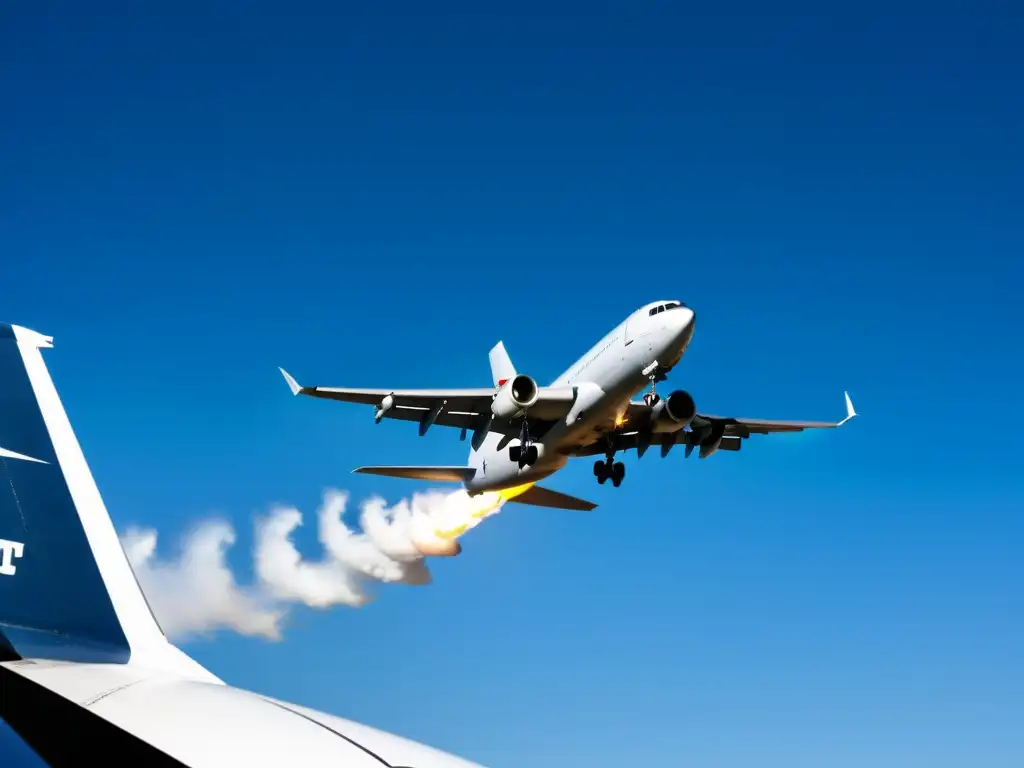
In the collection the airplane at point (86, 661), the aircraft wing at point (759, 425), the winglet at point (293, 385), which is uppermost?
the aircraft wing at point (759, 425)

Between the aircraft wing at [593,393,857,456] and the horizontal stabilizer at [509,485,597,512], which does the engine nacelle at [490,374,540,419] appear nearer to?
the aircraft wing at [593,393,857,456]

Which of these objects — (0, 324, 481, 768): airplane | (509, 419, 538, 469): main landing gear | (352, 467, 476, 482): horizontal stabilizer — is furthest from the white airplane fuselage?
(0, 324, 481, 768): airplane

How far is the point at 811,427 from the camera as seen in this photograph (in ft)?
145

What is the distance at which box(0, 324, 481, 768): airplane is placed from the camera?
18.5 feet

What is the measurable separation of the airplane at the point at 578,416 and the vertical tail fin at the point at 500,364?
775 cm

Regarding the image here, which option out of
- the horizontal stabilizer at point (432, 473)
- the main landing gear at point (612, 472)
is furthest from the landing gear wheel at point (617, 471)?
the horizontal stabilizer at point (432, 473)

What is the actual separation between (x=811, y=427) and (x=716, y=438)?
250 inches

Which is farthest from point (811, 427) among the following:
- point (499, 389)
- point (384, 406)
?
point (384, 406)

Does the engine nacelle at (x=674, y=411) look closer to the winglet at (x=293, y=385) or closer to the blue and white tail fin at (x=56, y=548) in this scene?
the winglet at (x=293, y=385)

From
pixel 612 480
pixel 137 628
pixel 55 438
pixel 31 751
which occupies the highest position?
pixel 612 480

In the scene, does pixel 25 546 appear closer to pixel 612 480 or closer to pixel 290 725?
pixel 290 725

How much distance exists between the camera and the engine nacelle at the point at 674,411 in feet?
122

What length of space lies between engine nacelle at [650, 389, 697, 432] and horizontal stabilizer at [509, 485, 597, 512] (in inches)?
333

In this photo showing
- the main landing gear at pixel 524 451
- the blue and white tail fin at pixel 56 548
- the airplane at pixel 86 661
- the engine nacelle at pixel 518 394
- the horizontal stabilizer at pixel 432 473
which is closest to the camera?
the airplane at pixel 86 661
